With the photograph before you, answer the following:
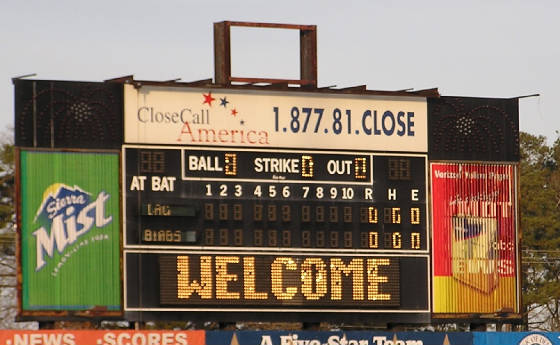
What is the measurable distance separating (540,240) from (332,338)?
3470 cm

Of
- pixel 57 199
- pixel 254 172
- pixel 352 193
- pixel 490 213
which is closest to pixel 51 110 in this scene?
pixel 57 199

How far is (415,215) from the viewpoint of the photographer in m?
34.9

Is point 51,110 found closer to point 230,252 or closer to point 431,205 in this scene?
point 230,252

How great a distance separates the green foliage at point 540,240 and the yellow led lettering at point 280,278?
3183 cm

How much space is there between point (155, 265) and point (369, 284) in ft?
14.7

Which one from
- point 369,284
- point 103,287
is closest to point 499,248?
point 369,284

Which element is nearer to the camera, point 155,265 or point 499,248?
point 155,265

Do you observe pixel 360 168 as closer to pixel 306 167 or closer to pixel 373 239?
pixel 306 167

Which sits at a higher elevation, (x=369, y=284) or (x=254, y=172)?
(x=254, y=172)

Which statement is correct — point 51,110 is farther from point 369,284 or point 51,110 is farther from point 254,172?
point 369,284

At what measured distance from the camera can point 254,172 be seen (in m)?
33.9

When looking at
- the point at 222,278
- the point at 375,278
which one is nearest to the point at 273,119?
the point at 222,278

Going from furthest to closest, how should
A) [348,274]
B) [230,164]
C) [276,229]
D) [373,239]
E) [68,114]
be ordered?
[373,239], [348,274], [276,229], [230,164], [68,114]

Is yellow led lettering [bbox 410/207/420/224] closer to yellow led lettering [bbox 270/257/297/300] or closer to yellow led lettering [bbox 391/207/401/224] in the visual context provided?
yellow led lettering [bbox 391/207/401/224]
